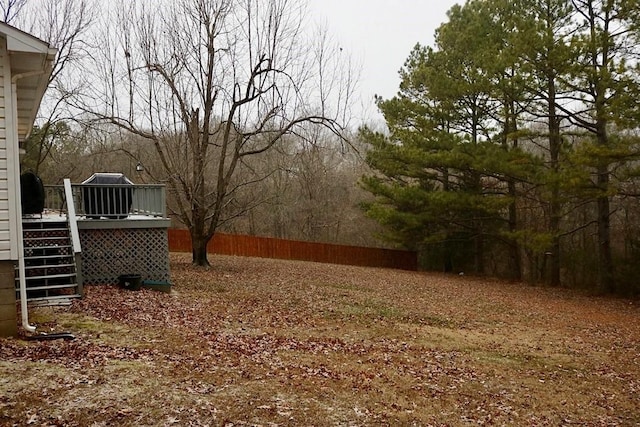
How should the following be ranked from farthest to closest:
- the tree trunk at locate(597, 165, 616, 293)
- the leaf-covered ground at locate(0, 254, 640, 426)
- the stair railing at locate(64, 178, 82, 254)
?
the tree trunk at locate(597, 165, 616, 293) → the stair railing at locate(64, 178, 82, 254) → the leaf-covered ground at locate(0, 254, 640, 426)

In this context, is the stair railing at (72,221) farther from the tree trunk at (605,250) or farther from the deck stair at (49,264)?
the tree trunk at (605,250)

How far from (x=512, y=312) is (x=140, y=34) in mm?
12683

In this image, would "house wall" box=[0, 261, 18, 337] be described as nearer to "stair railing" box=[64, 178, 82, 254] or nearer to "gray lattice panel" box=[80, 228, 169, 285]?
"stair railing" box=[64, 178, 82, 254]

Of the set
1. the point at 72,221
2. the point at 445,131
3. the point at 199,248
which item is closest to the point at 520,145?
the point at 445,131

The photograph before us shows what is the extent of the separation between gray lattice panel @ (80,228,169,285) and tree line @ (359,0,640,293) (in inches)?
458

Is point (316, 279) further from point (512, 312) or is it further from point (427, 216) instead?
point (427, 216)

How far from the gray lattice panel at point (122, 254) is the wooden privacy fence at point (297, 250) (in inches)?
542

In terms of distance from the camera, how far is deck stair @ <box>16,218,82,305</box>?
889cm

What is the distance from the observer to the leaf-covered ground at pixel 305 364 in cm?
498

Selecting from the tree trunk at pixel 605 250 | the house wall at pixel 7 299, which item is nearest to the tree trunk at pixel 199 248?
the house wall at pixel 7 299

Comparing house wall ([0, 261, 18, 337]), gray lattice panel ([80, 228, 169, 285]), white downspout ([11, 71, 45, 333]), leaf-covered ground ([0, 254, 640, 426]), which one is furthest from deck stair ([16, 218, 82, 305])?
house wall ([0, 261, 18, 337])

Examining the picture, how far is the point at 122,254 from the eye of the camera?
36.6 ft

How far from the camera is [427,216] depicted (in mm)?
23500

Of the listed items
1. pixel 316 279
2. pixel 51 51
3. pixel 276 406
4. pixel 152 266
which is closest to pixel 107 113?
pixel 152 266
